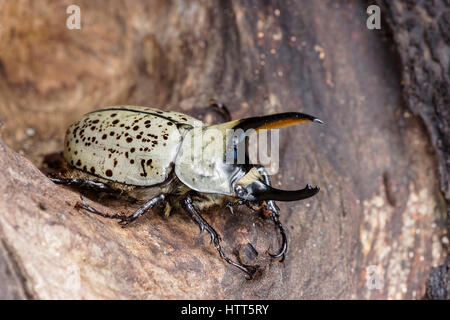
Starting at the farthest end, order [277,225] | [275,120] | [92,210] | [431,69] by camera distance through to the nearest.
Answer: [431,69]
[277,225]
[275,120]
[92,210]

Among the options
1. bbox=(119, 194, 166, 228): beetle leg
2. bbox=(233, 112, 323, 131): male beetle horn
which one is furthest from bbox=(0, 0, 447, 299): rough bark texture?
bbox=(233, 112, 323, 131): male beetle horn

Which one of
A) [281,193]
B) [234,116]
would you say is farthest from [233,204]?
[234,116]

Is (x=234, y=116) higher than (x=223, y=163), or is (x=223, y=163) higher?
(x=234, y=116)

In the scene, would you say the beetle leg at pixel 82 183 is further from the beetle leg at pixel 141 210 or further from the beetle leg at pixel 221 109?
the beetle leg at pixel 221 109

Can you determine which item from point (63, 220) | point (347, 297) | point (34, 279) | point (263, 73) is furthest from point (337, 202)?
point (34, 279)

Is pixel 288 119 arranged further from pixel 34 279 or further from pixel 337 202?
pixel 34 279

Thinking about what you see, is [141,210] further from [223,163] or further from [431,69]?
[431,69]

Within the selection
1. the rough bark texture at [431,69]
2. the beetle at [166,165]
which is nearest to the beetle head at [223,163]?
the beetle at [166,165]
